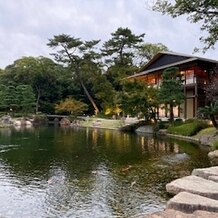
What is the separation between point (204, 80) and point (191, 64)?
203 cm

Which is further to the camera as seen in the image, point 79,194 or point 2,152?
point 2,152

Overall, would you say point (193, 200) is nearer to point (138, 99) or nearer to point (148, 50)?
point (138, 99)

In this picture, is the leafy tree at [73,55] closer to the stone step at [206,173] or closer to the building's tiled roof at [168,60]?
the building's tiled roof at [168,60]

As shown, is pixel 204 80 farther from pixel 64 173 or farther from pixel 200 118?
pixel 64 173

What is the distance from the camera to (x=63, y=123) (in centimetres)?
4803

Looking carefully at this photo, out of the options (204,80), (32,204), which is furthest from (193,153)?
(204,80)

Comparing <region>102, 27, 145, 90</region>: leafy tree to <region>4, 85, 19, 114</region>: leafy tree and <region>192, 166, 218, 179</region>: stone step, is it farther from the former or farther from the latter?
<region>192, 166, 218, 179</region>: stone step

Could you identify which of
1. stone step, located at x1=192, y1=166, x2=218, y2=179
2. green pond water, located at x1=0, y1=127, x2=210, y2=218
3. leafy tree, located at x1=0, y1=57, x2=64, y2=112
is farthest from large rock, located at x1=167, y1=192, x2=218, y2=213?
leafy tree, located at x1=0, y1=57, x2=64, y2=112

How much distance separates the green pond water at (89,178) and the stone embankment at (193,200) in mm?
768

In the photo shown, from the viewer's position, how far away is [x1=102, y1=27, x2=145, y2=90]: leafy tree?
49.4m

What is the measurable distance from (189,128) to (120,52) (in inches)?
976

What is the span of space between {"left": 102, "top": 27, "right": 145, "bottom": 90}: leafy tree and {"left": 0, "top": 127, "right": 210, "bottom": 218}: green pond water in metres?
28.8

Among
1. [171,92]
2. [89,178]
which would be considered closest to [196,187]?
[89,178]

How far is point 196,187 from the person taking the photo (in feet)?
31.8
